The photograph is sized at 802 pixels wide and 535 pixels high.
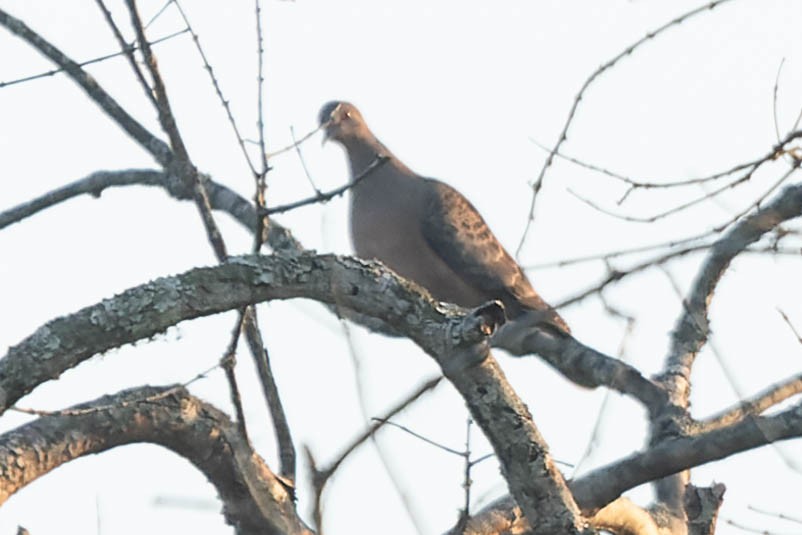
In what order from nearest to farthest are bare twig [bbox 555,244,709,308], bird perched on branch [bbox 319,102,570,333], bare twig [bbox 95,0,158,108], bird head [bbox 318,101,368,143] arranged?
bare twig [bbox 555,244,709,308]
bare twig [bbox 95,0,158,108]
bird perched on branch [bbox 319,102,570,333]
bird head [bbox 318,101,368,143]

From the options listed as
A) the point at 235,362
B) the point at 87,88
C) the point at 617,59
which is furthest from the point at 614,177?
the point at 87,88

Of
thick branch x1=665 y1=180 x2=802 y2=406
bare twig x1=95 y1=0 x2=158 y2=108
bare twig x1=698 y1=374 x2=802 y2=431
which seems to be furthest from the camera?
thick branch x1=665 y1=180 x2=802 y2=406

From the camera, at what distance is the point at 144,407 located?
144 inches

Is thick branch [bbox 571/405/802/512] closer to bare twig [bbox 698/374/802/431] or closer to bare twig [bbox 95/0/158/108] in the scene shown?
bare twig [bbox 698/374/802/431]

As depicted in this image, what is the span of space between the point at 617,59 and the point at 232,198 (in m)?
3.09

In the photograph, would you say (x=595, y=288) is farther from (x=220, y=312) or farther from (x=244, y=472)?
(x=244, y=472)

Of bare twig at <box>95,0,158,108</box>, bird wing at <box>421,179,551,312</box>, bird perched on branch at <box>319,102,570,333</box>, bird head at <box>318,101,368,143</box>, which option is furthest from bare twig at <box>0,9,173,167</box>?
bird wing at <box>421,179,551,312</box>

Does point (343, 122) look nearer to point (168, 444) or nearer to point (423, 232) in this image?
point (423, 232)

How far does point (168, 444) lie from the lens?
3.78 meters

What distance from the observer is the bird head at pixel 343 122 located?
25.7 feet

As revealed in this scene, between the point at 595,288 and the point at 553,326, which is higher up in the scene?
the point at 553,326

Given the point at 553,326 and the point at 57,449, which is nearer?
the point at 57,449

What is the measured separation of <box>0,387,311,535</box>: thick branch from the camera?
3.47 meters

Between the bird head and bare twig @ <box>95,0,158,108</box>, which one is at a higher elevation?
the bird head
